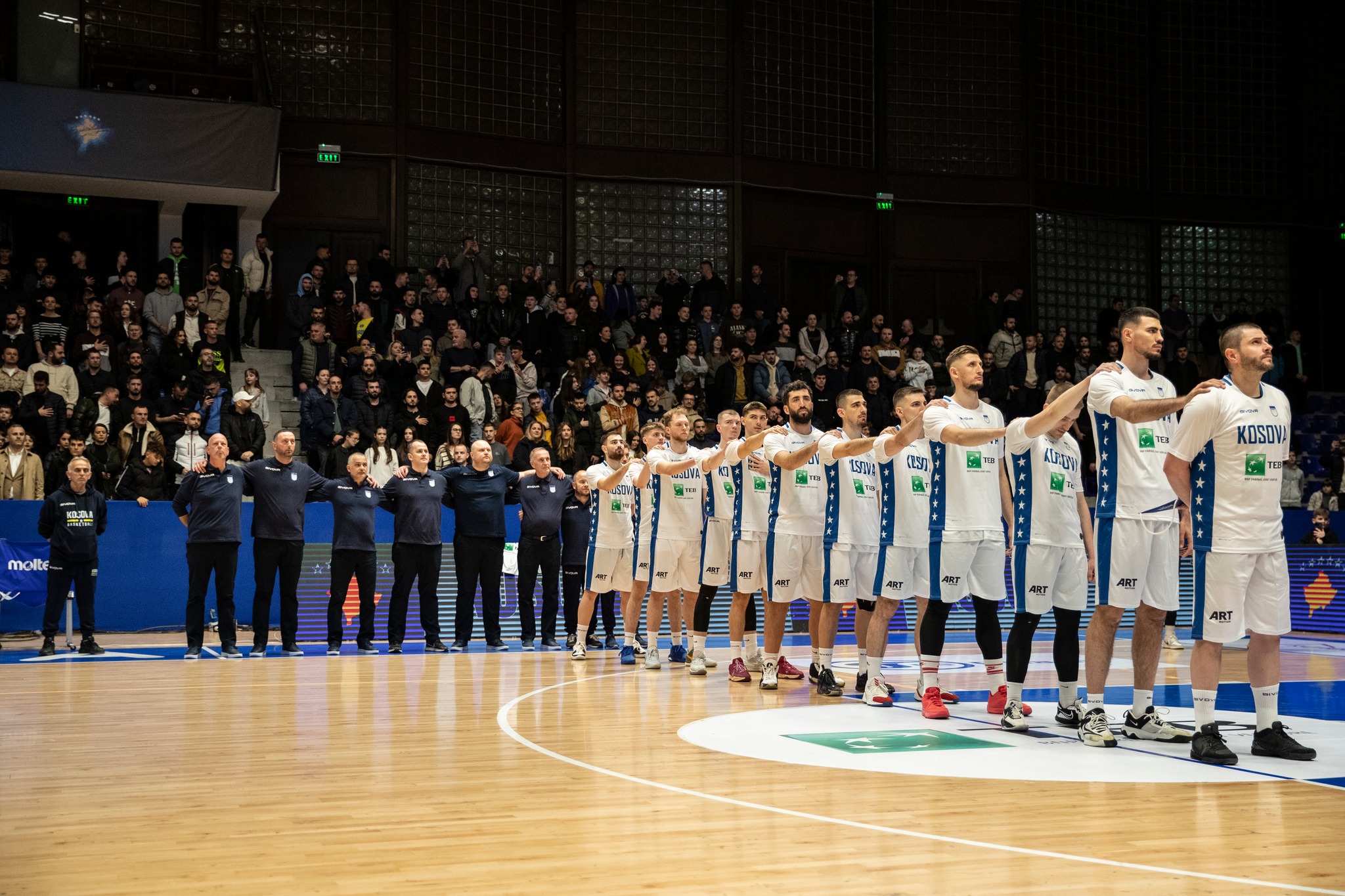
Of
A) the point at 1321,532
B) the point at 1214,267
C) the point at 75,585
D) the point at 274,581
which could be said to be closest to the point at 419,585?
the point at 274,581

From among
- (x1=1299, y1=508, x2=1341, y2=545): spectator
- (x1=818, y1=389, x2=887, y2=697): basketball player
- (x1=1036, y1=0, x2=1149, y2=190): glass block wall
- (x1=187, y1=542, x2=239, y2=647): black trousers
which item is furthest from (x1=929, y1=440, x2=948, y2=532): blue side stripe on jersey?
(x1=1036, y1=0, x2=1149, y2=190): glass block wall

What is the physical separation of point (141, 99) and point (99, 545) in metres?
8.49

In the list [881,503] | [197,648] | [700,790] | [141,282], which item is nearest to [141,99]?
[141,282]

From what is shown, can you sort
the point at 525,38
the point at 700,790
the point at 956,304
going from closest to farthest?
the point at 700,790
the point at 525,38
the point at 956,304

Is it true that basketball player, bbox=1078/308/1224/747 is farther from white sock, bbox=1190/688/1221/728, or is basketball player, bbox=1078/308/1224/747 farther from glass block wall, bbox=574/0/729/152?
glass block wall, bbox=574/0/729/152

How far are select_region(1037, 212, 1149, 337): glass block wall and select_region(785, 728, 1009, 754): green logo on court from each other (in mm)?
20659

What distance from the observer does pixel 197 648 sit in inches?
510

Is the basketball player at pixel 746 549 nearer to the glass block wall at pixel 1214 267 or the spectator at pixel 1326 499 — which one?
the spectator at pixel 1326 499

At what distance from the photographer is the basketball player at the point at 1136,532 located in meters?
7.26

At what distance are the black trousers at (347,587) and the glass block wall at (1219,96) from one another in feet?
68.5

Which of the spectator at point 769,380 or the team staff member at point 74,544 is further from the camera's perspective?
the spectator at point 769,380

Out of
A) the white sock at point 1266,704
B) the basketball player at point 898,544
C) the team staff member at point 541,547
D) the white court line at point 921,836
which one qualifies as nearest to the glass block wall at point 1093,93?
the team staff member at point 541,547

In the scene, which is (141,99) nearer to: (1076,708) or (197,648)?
(197,648)

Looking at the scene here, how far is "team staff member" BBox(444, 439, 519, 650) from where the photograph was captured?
1441 cm
